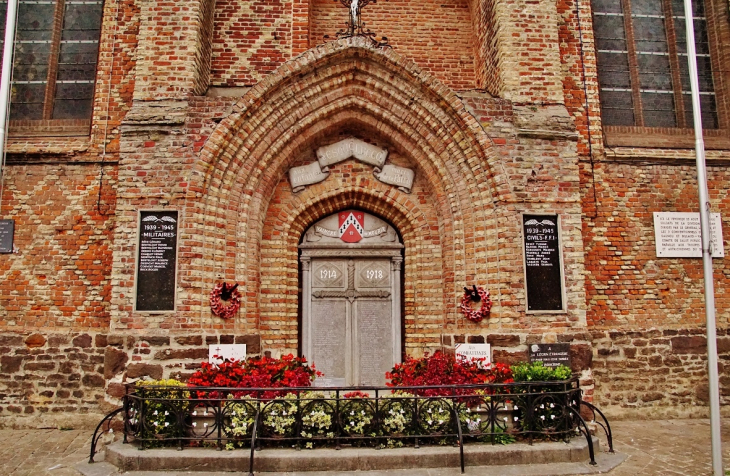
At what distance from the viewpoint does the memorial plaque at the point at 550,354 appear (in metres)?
7.09

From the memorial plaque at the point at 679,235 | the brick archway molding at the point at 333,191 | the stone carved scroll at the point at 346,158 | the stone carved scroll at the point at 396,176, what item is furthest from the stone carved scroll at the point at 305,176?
the memorial plaque at the point at 679,235

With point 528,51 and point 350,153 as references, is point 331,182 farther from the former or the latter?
point 528,51

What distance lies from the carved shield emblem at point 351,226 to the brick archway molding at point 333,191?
0.16 metres

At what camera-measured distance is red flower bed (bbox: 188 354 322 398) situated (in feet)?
20.6

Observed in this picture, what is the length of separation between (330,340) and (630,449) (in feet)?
13.6

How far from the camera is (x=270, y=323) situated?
788cm

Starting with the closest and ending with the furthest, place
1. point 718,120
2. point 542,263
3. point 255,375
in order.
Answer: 1. point 255,375
2. point 542,263
3. point 718,120

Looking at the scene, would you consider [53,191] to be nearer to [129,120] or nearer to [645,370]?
[129,120]

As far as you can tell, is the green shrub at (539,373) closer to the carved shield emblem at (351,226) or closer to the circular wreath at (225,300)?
the carved shield emblem at (351,226)

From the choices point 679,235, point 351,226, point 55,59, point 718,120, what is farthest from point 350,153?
point 718,120

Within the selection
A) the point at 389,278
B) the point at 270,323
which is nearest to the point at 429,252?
the point at 389,278

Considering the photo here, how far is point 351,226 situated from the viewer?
8422 millimetres

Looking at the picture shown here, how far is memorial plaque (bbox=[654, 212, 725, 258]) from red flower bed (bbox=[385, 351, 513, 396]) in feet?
12.1

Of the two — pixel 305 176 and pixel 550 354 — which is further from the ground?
pixel 305 176
